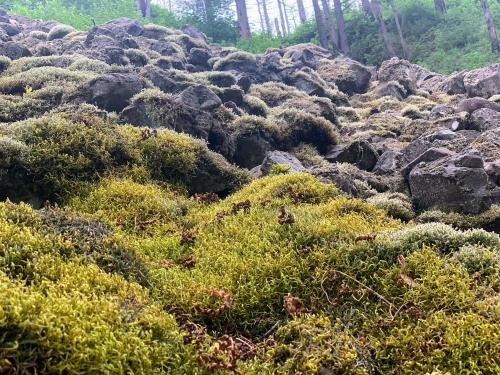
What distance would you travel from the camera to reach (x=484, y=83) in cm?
2652

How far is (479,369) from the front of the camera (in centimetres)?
429

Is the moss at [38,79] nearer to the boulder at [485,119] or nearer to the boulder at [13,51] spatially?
the boulder at [13,51]

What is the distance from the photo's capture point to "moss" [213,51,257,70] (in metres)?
30.1

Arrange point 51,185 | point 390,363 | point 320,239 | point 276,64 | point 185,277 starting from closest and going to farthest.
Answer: point 390,363 → point 185,277 → point 320,239 → point 51,185 → point 276,64

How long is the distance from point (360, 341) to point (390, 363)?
357 mm

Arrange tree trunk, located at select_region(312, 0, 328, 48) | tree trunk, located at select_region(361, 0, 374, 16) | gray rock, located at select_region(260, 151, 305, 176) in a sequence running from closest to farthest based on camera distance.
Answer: gray rock, located at select_region(260, 151, 305, 176)
tree trunk, located at select_region(312, 0, 328, 48)
tree trunk, located at select_region(361, 0, 374, 16)

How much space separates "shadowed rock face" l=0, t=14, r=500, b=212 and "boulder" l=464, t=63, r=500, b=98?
6 centimetres

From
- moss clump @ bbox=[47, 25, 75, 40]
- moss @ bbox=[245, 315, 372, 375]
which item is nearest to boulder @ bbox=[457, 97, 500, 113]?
moss @ bbox=[245, 315, 372, 375]

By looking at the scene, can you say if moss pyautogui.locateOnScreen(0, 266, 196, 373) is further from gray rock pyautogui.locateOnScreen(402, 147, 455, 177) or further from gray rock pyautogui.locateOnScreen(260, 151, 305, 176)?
gray rock pyautogui.locateOnScreen(402, 147, 455, 177)

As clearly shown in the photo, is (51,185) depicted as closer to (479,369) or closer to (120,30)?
(479,369)

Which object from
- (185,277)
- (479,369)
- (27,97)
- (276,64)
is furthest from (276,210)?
(276,64)

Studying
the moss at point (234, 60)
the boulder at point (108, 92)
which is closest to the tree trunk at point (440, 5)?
the moss at point (234, 60)

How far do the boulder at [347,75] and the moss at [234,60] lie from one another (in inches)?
222

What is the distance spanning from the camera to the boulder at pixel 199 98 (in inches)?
623
